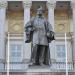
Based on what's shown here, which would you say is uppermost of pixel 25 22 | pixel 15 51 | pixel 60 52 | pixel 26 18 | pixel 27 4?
pixel 27 4

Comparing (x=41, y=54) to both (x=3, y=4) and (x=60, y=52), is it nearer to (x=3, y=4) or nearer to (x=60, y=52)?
(x=3, y=4)

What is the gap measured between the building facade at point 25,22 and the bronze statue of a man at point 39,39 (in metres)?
27.6

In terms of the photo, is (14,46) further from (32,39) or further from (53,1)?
(32,39)

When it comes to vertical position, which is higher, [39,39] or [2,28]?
[2,28]

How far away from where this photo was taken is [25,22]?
39906 mm

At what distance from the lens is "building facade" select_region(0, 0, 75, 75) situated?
132 ft

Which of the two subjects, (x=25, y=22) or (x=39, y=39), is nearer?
(x=39, y=39)

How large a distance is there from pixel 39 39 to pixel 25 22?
2892 cm

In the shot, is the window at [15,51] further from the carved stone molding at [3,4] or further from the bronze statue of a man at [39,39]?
the bronze statue of a man at [39,39]

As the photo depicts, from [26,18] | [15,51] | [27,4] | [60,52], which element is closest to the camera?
[26,18]

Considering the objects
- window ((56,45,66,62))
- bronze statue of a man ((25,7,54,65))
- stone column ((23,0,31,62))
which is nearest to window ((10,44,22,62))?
stone column ((23,0,31,62))

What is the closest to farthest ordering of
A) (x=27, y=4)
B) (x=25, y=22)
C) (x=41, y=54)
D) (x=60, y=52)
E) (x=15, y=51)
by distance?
(x=41, y=54)
(x=25, y=22)
(x=27, y=4)
(x=60, y=52)
(x=15, y=51)

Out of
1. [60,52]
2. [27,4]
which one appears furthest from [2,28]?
[60,52]

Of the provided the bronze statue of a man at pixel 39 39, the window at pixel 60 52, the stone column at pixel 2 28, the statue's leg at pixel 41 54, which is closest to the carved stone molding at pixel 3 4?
the stone column at pixel 2 28
